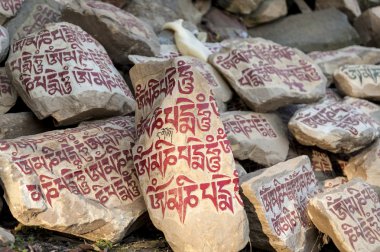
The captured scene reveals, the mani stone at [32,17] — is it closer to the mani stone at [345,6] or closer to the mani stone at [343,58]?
the mani stone at [343,58]

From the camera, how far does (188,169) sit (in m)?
2.62

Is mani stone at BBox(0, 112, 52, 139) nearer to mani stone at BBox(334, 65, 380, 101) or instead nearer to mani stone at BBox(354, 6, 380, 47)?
mani stone at BBox(334, 65, 380, 101)

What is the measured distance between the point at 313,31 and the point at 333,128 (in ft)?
7.04

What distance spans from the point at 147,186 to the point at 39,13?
1.76 m

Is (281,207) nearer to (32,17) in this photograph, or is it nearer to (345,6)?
(32,17)

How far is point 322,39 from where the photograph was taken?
17.7ft

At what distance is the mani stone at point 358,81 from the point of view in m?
4.20

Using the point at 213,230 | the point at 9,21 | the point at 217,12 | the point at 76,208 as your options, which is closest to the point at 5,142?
the point at 76,208

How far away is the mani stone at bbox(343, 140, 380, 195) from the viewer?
3.60 metres

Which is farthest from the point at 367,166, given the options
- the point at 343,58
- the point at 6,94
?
the point at 6,94

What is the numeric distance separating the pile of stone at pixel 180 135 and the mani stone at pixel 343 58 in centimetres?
2

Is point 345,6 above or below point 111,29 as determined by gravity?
below

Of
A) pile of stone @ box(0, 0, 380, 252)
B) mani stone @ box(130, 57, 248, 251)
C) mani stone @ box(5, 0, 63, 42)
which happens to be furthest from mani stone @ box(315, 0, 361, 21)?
mani stone @ box(130, 57, 248, 251)

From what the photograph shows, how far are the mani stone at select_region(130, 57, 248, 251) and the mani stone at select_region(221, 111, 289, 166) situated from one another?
741mm
